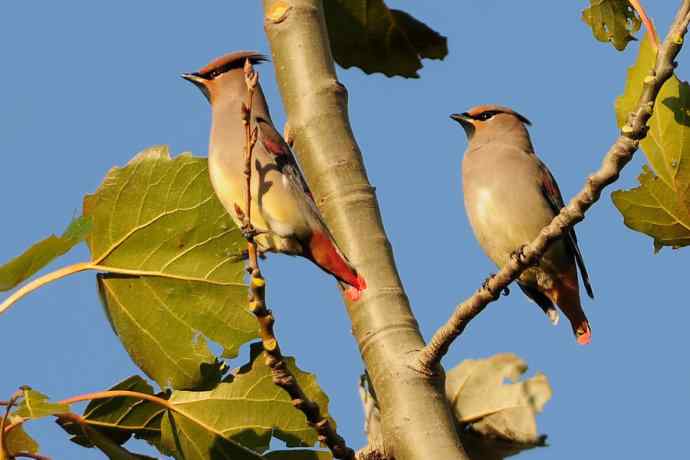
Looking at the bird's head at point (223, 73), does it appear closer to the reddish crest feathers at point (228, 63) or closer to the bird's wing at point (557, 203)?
the reddish crest feathers at point (228, 63)

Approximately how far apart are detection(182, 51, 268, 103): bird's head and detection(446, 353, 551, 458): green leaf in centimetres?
163

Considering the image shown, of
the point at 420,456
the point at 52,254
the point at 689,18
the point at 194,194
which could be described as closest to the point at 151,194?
the point at 194,194

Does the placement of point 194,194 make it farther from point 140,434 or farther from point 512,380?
point 512,380

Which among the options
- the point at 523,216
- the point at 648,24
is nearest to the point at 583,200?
the point at 648,24

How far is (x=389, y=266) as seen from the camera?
3045 millimetres

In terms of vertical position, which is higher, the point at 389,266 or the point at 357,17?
the point at 357,17

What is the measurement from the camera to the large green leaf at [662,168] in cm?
297

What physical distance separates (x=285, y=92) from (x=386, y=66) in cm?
145

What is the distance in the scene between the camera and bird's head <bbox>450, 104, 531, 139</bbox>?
5719 millimetres

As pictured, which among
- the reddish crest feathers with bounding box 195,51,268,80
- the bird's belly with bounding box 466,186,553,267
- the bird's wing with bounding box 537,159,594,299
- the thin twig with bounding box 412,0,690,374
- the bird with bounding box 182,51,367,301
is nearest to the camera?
the thin twig with bounding box 412,0,690,374

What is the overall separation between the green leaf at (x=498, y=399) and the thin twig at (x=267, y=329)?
0.52 meters

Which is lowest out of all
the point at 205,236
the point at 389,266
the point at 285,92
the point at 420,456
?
the point at 420,456

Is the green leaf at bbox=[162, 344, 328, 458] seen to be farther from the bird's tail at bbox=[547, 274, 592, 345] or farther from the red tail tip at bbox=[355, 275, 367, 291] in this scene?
the bird's tail at bbox=[547, 274, 592, 345]

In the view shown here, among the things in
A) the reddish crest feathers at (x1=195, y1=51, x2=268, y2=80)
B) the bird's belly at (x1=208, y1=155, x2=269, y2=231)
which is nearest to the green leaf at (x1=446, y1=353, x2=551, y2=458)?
the bird's belly at (x1=208, y1=155, x2=269, y2=231)
